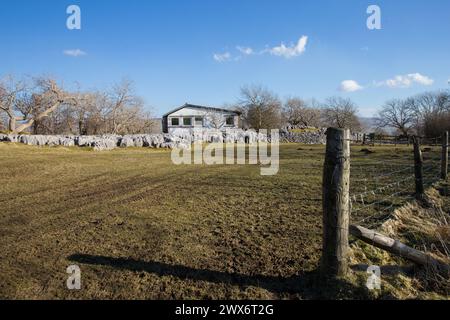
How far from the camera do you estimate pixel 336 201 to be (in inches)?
107

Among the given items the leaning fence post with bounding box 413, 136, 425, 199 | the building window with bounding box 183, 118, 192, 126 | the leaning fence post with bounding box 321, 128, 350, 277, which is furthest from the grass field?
the building window with bounding box 183, 118, 192, 126

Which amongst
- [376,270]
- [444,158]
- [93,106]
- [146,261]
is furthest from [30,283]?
[93,106]

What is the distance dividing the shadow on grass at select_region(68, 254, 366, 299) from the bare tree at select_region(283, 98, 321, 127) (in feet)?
209

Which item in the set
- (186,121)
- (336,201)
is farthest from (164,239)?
(186,121)

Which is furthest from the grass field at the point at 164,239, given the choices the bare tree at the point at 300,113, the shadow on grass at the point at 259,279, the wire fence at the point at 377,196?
the bare tree at the point at 300,113

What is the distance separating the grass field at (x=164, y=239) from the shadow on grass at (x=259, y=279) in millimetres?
12

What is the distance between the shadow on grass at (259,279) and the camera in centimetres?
266

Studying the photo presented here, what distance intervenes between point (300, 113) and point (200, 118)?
1254 inches

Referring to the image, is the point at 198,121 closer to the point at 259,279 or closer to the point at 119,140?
the point at 119,140

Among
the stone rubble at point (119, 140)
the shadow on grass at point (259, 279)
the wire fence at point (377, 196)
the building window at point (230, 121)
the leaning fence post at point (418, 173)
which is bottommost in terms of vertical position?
the shadow on grass at point (259, 279)

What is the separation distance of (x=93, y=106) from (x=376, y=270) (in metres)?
36.6

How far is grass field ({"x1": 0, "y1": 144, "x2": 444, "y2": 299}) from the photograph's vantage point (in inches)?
111

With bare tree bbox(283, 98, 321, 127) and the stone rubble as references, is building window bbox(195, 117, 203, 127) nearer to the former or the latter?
the stone rubble

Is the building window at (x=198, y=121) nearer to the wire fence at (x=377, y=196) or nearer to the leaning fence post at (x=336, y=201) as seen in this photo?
the wire fence at (x=377, y=196)
